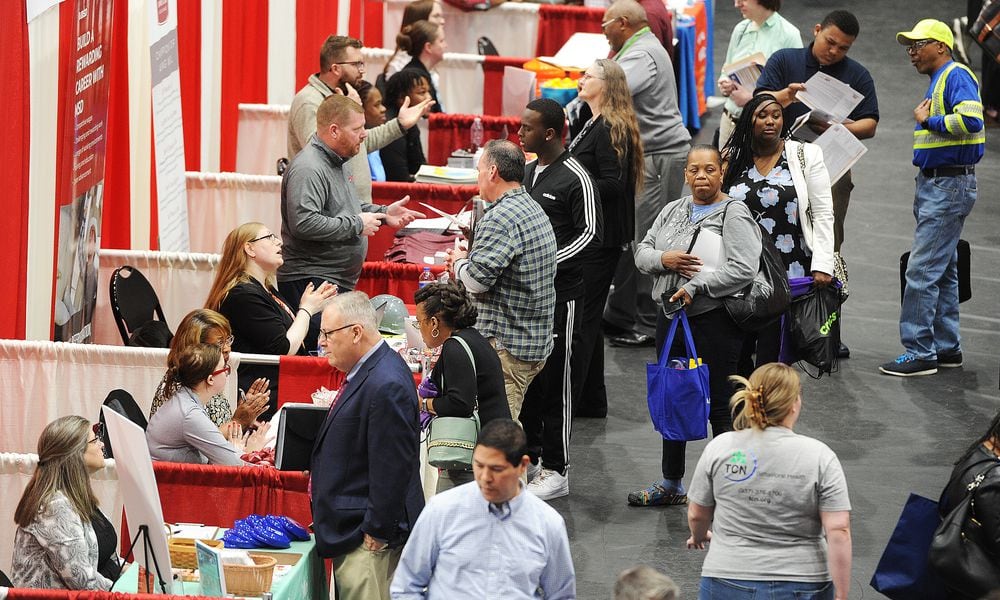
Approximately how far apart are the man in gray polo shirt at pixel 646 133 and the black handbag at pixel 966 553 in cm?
401

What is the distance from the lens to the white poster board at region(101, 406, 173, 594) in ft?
13.4

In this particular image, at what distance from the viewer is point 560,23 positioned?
38.7 feet

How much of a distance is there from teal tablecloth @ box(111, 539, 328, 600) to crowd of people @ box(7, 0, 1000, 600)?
10cm

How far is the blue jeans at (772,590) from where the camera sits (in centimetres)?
418

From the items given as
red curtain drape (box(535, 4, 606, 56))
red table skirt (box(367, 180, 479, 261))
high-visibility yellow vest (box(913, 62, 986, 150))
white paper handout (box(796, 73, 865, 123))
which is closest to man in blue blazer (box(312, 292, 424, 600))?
red table skirt (box(367, 180, 479, 261))

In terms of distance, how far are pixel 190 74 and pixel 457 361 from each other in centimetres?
393

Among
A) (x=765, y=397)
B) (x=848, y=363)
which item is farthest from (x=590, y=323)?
(x=765, y=397)

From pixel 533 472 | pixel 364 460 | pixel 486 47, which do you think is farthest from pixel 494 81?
pixel 364 460

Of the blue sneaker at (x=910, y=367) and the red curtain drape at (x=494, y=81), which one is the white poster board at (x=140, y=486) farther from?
the red curtain drape at (x=494, y=81)

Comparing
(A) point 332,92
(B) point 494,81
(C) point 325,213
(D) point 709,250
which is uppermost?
(B) point 494,81

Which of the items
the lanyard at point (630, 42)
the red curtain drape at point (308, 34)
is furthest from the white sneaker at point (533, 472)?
the red curtain drape at point (308, 34)

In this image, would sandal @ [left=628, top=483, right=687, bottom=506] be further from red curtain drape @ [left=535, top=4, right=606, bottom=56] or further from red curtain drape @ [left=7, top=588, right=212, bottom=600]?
red curtain drape @ [left=535, top=4, right=606, bottom=56]

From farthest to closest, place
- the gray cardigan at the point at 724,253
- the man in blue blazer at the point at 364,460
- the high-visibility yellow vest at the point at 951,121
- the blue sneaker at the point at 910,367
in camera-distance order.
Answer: the blue sneaker at the point at 910,367 < the high-visibility yellow vest at the point at 951,121 < the gray cardigan at the point at 724,253 < the man in blue blazer at the point at 364,460

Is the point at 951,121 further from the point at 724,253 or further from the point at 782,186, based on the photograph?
the point at 724,253
